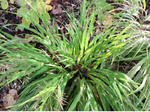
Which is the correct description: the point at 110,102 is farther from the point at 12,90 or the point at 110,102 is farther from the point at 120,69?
the point at 12,90

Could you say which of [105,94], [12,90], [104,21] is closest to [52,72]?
[12,90]

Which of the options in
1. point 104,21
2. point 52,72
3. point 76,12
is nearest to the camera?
point 52,72

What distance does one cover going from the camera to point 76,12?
1826 mm

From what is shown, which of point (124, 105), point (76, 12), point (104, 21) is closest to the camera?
point (124, 105)

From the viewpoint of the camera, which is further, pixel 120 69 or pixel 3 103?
pixel 120 69

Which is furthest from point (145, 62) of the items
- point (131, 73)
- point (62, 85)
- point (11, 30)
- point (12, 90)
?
point (11, 30)

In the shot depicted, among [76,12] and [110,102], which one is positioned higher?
[76,12]

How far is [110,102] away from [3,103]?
41.5 inches

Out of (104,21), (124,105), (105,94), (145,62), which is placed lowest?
(124,105)

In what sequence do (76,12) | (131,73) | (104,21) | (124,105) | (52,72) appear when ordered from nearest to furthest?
(124,105) → (131,73) → (52,72) → (104,21) → (76,12)

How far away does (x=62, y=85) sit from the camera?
115cm

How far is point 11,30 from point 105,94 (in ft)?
4.52

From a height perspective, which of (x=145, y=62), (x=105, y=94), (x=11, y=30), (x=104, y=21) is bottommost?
(x=105, y=94)

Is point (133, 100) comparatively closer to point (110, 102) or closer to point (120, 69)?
point (110, 102)
